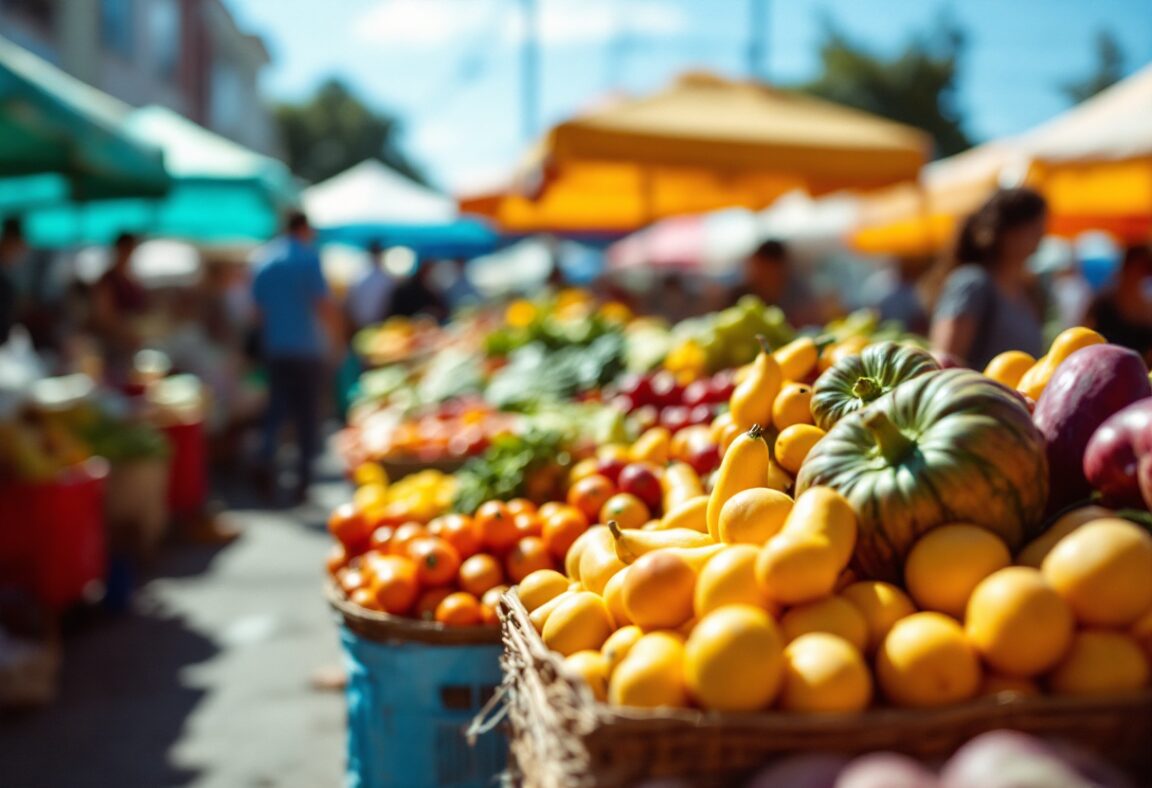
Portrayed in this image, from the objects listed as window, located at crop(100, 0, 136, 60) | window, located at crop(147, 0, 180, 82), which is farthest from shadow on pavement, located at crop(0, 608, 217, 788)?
window, located at crop(147, 0, 180, 82)

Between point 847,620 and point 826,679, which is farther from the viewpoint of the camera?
point 847,620

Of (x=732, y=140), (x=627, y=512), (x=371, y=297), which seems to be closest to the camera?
(x=627, y=512)

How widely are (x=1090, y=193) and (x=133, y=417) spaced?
8.43 m

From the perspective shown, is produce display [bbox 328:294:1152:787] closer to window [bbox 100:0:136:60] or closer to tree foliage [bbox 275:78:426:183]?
window [bbox 100:0:136:60]

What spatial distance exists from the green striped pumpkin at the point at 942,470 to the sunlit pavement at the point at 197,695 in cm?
260

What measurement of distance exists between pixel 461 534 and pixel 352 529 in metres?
0.48

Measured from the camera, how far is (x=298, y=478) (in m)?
8.79

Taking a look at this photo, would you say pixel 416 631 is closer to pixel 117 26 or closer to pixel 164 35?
pixel 117 26

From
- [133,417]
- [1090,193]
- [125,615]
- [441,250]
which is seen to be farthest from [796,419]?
[441,250]

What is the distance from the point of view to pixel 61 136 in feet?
16.4

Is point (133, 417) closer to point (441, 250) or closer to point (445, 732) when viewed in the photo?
point (445, 732)

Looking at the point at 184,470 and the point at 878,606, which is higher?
the point at 878,606

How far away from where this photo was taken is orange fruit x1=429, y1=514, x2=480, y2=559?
2949 millimetres

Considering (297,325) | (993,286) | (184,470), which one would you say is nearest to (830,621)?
(993,286)
